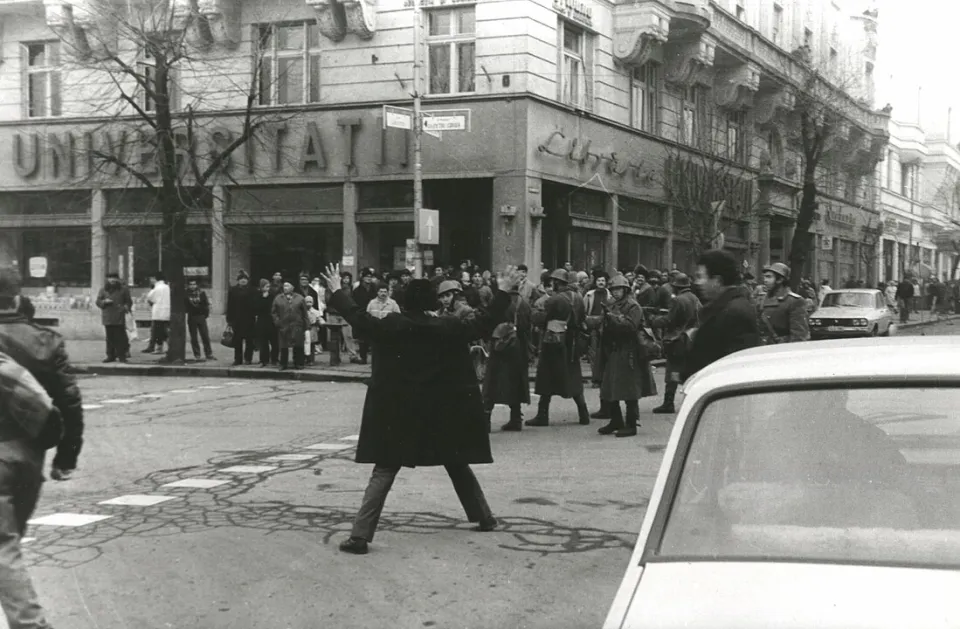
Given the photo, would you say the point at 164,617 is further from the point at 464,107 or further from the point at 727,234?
the point at 727,234

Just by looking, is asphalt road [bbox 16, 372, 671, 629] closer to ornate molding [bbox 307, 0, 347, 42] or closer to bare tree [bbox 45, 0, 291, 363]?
bare tree [bbox 45, 0, 291, 363]

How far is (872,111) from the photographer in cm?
4319

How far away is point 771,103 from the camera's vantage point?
36.0m

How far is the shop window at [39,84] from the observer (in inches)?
1059

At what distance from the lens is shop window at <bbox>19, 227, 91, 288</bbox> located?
27016 mm

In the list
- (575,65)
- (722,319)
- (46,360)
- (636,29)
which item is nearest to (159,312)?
(575,65)

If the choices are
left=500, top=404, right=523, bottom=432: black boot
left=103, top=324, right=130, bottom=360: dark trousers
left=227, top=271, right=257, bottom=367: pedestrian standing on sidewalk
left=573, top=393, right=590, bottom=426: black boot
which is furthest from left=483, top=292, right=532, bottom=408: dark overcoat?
left=103, top=324, right=130, bottom=360: dark trousers

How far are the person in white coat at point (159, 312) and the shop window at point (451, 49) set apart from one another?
7457 millimetres

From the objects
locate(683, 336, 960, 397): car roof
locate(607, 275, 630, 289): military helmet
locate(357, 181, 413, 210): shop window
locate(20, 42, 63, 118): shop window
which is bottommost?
locate(683, 336, 960, 397): car roof

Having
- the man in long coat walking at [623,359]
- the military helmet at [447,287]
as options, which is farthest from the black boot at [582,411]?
the military helmet at [447,287]

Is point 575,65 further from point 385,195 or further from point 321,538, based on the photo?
point 321,538

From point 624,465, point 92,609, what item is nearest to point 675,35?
point 624,465

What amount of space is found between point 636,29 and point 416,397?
21821mm

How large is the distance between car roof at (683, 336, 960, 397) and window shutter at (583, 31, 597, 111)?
2323 cm
